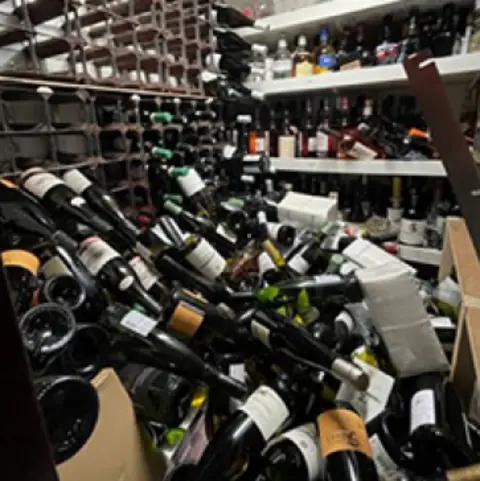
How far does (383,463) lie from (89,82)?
3.36ft

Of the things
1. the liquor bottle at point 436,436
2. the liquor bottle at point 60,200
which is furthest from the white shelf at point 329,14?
the liquor bottle at point 436,436

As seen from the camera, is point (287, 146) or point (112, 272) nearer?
point (112, 272)

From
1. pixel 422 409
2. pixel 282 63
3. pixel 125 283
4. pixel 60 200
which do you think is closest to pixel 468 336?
pixel 422 409

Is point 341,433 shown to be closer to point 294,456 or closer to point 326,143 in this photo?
point 294,456

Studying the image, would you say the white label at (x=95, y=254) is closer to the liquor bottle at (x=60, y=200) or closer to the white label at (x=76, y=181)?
the liquor bottle at (x=60, y=200)

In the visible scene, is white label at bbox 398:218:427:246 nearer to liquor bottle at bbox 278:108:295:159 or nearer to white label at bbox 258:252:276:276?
liquor bottle at bbox 278:108:295:159

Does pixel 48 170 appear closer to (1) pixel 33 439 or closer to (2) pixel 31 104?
(2) pixel 31 104

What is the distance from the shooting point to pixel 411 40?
4.35 feet

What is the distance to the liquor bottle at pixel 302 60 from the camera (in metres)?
1.56

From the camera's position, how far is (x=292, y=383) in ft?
1.87

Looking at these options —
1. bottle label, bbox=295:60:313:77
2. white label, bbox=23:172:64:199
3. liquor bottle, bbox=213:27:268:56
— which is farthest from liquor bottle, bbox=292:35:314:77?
white label, bbox=23:172:64:199

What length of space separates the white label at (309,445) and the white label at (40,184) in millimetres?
625

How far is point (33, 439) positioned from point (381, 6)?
1.61m

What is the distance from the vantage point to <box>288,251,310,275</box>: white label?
917mm
